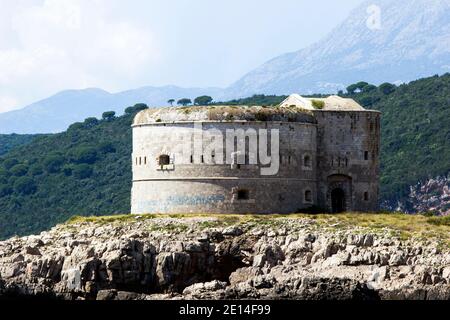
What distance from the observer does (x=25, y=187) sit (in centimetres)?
12144

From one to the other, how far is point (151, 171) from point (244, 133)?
424 centimetres

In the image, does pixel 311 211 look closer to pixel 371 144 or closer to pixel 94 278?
pixel 371 144

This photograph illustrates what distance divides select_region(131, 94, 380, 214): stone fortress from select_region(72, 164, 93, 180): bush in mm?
56496

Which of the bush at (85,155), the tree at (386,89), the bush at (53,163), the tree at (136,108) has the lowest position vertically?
the bush at (53,163)

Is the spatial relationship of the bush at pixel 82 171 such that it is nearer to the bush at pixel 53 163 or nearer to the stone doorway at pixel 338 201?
the bush at pixel 53 163

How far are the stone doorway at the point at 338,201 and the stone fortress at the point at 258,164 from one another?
4cm

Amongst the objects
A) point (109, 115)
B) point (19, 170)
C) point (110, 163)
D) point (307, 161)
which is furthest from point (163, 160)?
point (109, 115)

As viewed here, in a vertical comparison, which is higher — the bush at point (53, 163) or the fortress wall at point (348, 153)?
the bush at point (53, 163)

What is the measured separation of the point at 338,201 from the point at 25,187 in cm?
5915

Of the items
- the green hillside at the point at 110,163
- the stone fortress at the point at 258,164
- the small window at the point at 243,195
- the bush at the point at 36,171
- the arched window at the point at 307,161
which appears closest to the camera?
→ the stone fortress at the point at 258,164

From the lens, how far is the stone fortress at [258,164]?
62.1 m

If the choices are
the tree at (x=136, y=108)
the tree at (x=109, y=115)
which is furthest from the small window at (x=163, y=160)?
the tree at (x=109, y=115)

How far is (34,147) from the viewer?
442ft
